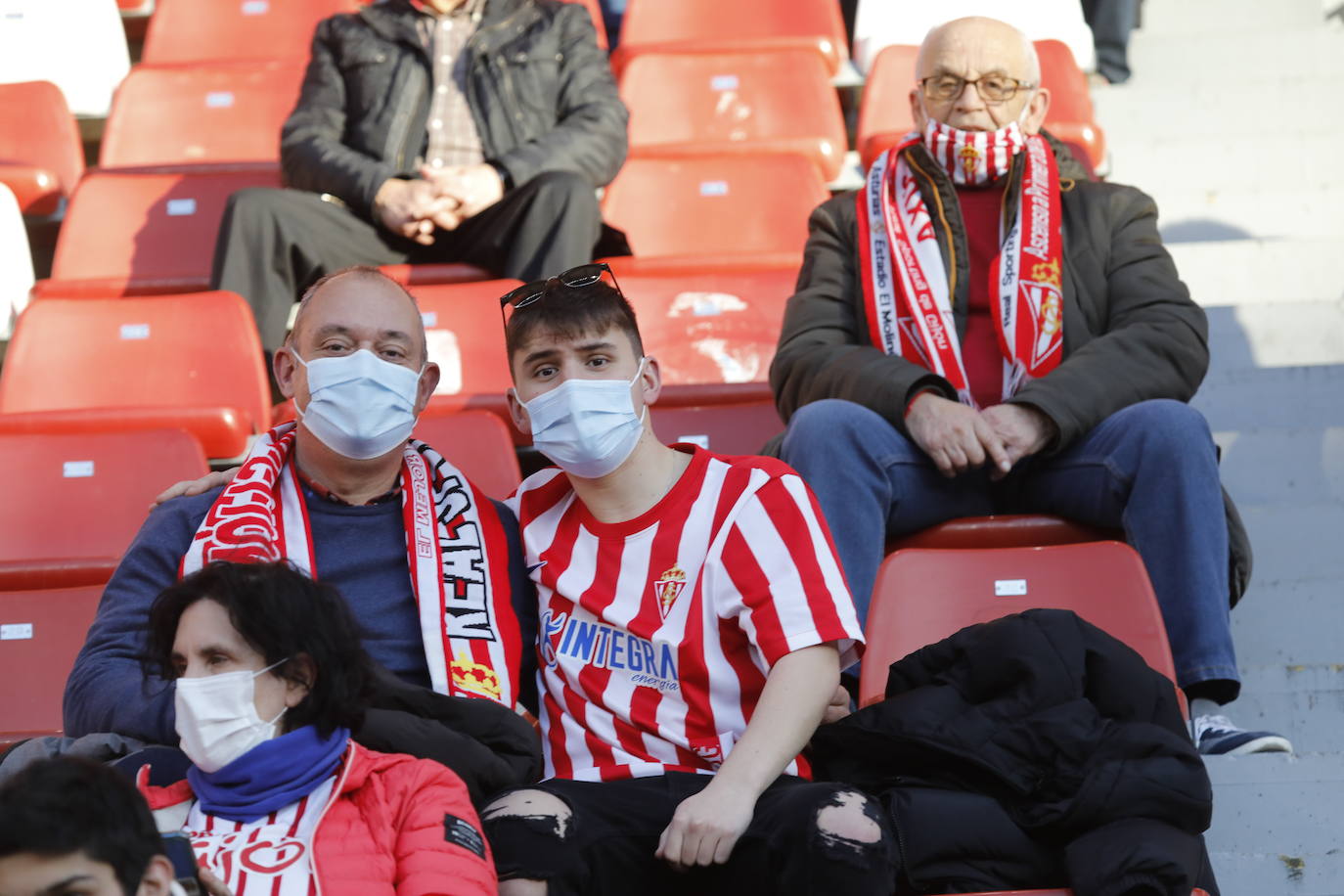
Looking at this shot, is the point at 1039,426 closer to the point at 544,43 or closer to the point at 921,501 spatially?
the point at 921,501

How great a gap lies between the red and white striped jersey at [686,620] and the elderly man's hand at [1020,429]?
0.61 meters

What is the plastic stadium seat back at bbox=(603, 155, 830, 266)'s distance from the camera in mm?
4125

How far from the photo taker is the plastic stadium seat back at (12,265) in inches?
156

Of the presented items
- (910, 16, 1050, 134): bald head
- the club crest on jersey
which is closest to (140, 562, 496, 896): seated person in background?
the club crest on jersey

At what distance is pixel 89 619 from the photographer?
8.98 feet

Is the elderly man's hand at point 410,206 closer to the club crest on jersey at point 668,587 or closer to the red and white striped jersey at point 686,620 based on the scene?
the red and white striped jersey at point 686,620

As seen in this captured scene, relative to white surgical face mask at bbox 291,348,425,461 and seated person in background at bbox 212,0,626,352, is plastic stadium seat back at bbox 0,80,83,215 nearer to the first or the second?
seated person in background at bbox 212,0,626,352

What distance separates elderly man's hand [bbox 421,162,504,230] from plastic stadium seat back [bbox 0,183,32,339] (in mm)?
1092

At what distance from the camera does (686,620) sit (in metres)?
2.06

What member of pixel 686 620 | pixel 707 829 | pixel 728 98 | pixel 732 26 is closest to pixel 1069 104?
pixel 728 98

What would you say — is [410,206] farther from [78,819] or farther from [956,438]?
[78,819]

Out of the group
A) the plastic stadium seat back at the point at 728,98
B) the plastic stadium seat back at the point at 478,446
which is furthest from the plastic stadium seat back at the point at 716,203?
the plastic stadium seat back at the point at 478,446

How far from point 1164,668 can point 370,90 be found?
8.97 feet

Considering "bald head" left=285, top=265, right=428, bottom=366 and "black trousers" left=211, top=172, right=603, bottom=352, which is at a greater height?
"bald head" left=285, top=265, right=428, bottom=366
